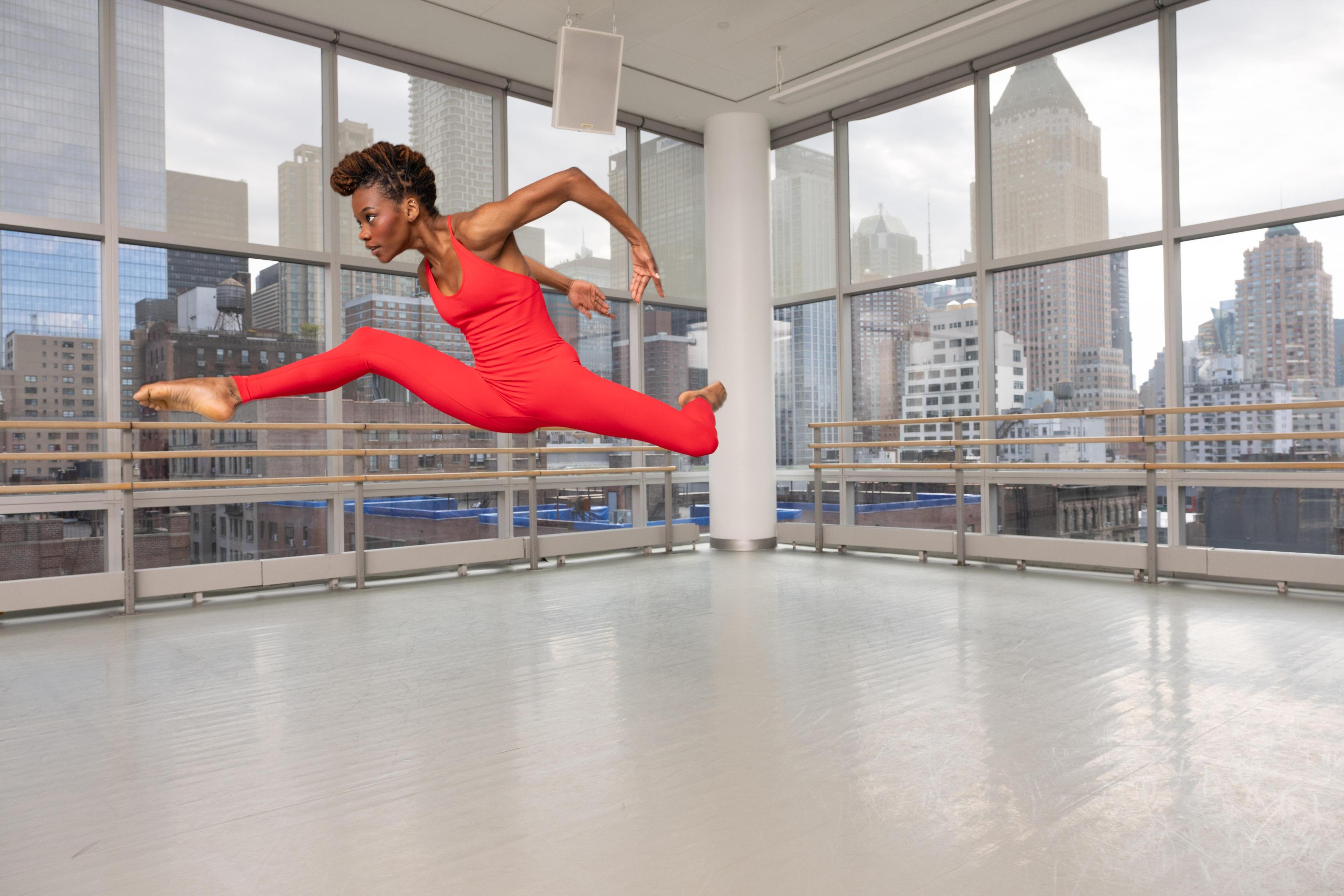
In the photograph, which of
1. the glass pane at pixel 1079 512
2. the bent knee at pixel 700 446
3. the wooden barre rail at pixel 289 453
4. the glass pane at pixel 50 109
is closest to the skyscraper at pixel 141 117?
the glass pane at pixel 50 109

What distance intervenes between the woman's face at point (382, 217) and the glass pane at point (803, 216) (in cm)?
553

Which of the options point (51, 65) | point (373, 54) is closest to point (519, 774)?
point (51, 65)

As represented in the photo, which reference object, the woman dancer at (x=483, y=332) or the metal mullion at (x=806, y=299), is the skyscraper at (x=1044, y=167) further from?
the woman dancer at (x=483, y=332)

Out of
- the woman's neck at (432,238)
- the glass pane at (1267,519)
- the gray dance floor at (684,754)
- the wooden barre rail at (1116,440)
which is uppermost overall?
the woman's neck at (432,238)

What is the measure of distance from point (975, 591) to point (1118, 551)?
1113 mm

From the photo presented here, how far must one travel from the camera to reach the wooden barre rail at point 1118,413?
466 cm

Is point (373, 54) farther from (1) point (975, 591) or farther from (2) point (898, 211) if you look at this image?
(1) point (975, 591)

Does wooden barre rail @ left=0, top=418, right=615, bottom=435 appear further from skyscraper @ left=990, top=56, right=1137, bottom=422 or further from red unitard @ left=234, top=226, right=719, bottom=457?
skyscraper @ left=990, top=56, right=1137, bottom=422

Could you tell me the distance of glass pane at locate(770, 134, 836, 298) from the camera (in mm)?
7496

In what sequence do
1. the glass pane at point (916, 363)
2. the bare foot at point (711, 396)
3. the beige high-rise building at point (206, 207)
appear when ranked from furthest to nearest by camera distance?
the glass pane at point (916, 363) < the beige high-rise building at point (206, 207) < the bare foot at point (711, 396)

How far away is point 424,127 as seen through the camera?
20.6 ft

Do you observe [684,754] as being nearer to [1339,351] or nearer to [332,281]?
[332,281]

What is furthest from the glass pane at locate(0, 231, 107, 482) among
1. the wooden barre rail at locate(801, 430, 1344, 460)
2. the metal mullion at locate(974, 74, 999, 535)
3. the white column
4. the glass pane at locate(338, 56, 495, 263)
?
the metal mullion at locate(974, 74, 999, 535)

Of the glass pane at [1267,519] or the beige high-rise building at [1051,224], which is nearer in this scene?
the glass pane at [1267,519]
